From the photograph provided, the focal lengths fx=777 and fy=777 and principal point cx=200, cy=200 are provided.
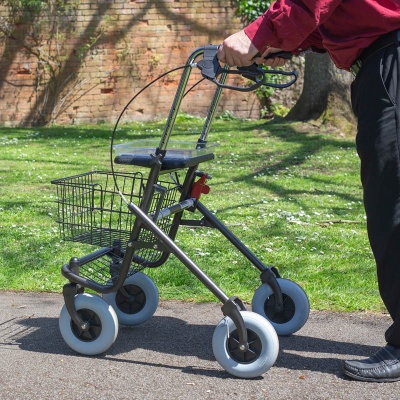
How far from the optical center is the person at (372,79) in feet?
10.5

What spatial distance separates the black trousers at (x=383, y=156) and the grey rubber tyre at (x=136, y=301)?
1.31 m

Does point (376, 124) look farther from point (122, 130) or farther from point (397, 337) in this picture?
point (122, 130)

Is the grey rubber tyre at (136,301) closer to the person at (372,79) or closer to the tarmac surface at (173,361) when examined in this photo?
the tarmac surface at (173,361)

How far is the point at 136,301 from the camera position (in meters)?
4.18

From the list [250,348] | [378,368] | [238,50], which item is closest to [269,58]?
[238,50]

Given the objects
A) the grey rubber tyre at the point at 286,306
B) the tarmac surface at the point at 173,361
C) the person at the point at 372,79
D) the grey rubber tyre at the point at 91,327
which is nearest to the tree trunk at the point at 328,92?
the tarmac surface at the point at 173,361

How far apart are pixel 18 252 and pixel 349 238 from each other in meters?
2.52

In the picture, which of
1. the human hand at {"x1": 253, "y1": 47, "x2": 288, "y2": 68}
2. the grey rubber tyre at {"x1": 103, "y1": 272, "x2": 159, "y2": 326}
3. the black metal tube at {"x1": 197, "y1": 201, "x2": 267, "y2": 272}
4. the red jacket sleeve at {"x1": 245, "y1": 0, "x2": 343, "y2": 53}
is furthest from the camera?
the grey rubber tyre at {"x1": 103, "y1": 272, "x2": 159, "y2": 326}

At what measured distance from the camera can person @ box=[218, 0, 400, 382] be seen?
3.19 meters

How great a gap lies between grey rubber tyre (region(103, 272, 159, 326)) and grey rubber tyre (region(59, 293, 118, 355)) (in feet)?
1.47

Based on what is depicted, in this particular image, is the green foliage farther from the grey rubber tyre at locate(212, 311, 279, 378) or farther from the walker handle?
the grey rubber tyre at locate(212, 311, 279, 378)

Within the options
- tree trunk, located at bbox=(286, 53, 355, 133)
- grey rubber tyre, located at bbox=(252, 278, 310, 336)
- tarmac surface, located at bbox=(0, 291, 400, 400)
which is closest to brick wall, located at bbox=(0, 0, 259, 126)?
tree trunk, located at bbox=(286, 53, 355, 133)

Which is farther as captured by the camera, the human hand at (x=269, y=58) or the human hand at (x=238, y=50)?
the human hand at (x=269, y=58)

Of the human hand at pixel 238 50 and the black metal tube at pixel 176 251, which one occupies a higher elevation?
the human hand at pixel 238 50
